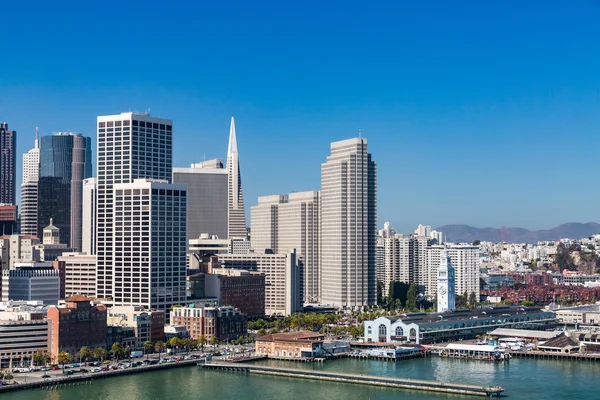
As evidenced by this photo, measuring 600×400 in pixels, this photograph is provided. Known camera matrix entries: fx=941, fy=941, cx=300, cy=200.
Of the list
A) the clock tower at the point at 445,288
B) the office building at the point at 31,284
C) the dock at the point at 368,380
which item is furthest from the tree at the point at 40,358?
the clock tower at the point at 445,288

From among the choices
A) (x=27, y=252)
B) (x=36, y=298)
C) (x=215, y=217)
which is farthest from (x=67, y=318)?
(x=215, y=217)

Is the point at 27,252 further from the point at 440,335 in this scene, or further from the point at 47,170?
the point at 47,170

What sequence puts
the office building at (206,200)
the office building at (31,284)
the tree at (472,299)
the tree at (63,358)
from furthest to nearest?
the office building at (206,200) < the tree at (472,299) < the office building at (31,284) < the tree at (63,358)

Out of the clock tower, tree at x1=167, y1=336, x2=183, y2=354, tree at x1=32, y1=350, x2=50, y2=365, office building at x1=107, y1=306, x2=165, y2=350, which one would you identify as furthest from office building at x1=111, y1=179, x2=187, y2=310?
the clock tower

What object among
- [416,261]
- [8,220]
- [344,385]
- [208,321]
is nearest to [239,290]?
[208,321]

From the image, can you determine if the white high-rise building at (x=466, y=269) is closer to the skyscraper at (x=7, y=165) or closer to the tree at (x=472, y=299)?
the tree at (x=472, y=299)
